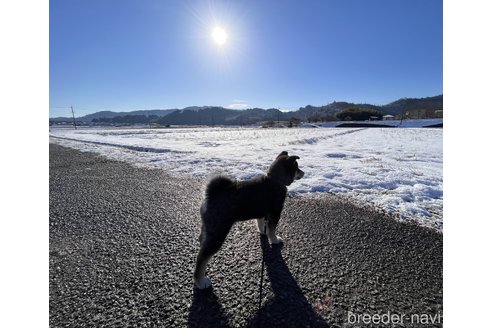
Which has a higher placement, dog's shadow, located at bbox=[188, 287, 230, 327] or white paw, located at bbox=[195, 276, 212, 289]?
white paw, located at bbox=[195, 276, 212, 289]

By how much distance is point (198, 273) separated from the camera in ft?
8.55

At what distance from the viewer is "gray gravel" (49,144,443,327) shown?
2293mm

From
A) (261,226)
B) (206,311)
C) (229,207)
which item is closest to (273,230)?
(261,226)

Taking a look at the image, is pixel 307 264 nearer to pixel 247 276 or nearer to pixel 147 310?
pixel 247 276

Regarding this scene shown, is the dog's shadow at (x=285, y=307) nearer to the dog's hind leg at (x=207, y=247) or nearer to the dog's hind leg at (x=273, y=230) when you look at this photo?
the dog's hind leg at (x=273, y=230)

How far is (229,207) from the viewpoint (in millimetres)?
2648

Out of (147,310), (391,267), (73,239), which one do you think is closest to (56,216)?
(73,239)

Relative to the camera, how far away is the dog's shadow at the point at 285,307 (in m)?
2.17

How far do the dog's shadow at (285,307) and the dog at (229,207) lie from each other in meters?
0.70

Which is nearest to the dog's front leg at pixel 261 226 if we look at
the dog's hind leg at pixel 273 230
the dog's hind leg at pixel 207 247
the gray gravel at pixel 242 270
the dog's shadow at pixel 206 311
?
the gray gravel at pixel 242 270

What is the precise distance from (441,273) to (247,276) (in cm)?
242

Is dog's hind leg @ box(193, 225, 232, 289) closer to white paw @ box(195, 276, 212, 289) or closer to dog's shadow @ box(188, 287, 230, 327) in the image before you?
white paw @ box(195, 276, 212, 289)

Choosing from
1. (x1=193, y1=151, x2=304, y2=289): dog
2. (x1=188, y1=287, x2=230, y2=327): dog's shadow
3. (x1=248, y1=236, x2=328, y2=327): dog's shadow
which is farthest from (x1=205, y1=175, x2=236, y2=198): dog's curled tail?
(x1=248, y1=236, x2=328, y2=327): dog's shadow

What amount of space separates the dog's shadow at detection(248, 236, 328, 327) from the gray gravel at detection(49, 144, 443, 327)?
0.4 inches
